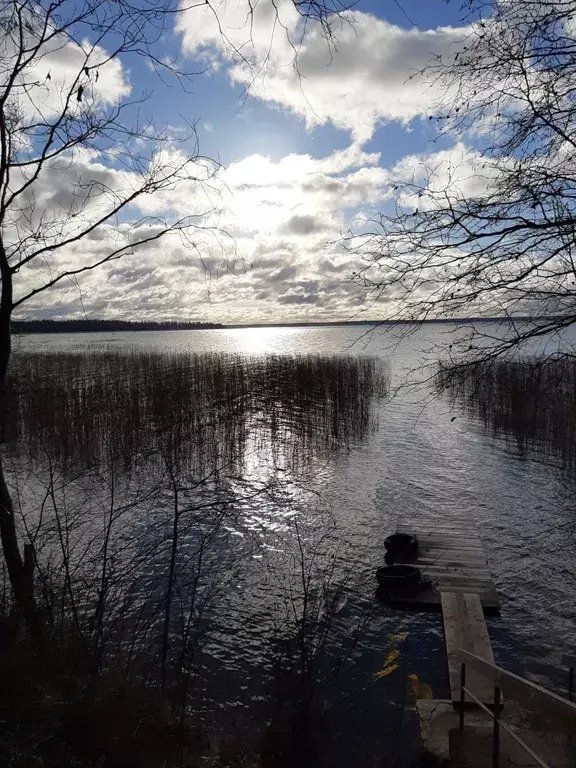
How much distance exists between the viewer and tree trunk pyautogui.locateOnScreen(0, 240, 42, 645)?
4.65m

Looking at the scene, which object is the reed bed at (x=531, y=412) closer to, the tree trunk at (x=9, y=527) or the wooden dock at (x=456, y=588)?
the wooden dock at (x=456, y=588)

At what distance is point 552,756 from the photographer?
14.4ft

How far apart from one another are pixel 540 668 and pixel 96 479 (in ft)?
39.1

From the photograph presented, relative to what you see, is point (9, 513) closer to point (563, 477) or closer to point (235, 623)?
point (235, 623)

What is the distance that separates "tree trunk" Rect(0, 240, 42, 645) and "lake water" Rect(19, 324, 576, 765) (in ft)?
7.13

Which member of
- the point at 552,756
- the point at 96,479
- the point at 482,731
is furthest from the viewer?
the point at 96,479

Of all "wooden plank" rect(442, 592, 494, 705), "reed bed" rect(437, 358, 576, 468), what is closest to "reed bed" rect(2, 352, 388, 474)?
"reed bed" rect(437, 358, 576, 468)

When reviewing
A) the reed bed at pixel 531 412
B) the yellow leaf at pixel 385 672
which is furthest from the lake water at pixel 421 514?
the reed bed at pixel 531 412

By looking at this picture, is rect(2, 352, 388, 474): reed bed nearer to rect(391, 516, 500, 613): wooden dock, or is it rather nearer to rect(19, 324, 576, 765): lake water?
rect(19, 324, 576, 765): lake water

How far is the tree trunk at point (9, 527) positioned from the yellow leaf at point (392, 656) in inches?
191

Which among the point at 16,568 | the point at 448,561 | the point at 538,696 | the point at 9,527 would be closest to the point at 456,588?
the point at 448,561

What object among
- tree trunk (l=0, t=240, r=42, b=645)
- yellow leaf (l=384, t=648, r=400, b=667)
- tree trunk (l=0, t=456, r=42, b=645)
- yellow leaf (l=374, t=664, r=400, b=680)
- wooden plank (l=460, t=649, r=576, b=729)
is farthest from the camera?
yellow leaf (l=384, t=648, r=400, b=667)

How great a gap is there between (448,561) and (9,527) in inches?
333

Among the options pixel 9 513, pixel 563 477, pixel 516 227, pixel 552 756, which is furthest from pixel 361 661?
pixel 563 477
